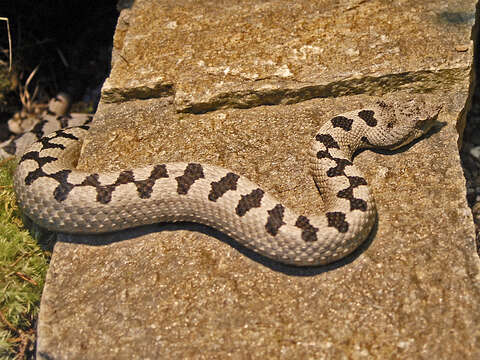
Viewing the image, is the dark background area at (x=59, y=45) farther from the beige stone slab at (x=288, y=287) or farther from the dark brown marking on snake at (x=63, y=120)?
the beige stone slab at (x=288, y=287)

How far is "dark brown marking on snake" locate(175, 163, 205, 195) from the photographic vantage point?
16.8 feet

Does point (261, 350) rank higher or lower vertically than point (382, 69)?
lower

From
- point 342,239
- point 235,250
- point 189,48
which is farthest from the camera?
point 189,48

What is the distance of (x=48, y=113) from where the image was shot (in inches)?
323

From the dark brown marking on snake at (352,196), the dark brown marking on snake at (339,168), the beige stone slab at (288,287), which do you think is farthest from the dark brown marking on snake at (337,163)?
the beige stone slab at (288,287)

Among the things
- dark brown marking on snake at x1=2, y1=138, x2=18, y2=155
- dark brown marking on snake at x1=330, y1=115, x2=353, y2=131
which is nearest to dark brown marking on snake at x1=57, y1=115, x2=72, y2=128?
dark brown marking on snake at x1=2, y1=138, x2=18, y2=155

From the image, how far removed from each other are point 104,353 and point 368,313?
7.70 feet

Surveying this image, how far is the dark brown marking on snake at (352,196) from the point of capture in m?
4.76

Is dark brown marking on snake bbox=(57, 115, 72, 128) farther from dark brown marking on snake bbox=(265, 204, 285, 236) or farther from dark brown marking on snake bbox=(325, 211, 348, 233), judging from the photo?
dark brown marking on snake bbox=(325, 211, 348, 233)

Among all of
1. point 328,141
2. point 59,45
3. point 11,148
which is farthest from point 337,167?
point 59,45

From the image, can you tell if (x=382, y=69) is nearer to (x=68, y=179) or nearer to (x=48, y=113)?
(x=68, y=179)

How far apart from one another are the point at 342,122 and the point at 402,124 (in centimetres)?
64

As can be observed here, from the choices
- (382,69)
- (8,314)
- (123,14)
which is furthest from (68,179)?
(382,69)

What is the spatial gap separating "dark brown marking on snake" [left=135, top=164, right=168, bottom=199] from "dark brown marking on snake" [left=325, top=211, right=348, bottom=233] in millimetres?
1782
